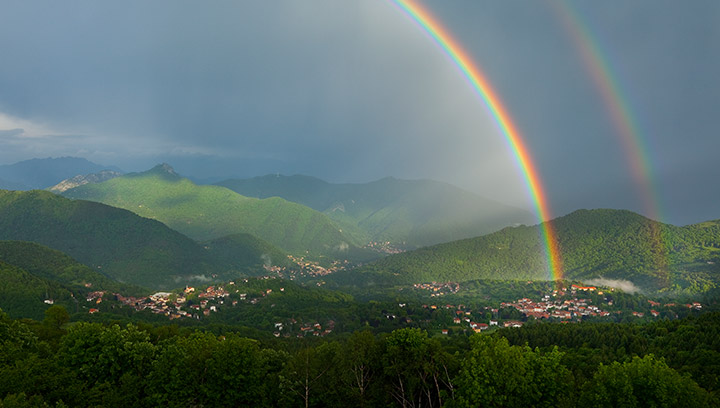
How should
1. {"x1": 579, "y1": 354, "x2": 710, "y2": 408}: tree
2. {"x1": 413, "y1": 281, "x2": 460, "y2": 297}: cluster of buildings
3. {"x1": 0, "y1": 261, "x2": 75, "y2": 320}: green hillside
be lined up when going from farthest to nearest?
{"x1": 413, "y1": 281, "x2": 460, "y2": 297}: cluster of buildings
{"x1": 0, "y1": 261, "x2": 75, "y2": 320}: green hillside
{"x1": 579, "y1": 354, "x2": 710, "y2": 408}: tree

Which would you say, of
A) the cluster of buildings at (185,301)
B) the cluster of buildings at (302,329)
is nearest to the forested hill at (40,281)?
the cluster of buildings at (185,301)

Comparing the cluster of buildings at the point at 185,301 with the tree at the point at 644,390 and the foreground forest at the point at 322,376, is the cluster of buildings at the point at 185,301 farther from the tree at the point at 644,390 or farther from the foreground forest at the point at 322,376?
the tree at the point at 644,390

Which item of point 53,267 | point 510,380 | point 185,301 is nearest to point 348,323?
point 185,301

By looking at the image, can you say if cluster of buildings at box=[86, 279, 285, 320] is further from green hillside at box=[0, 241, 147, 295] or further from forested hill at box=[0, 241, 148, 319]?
green hillside at box=[0, 241, 147, 295]

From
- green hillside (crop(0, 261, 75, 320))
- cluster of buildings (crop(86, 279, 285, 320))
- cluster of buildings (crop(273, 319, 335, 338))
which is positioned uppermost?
green hillside (crop(0, 261, 75, 320))

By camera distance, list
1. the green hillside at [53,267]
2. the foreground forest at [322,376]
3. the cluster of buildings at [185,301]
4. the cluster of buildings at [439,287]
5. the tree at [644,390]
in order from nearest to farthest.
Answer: the tree at [644,390]
the foreground forest at [322,376]
the cluster of buildings at [185,301]
the green hillside at [53,267]
the cluster of buildings at [439,287]

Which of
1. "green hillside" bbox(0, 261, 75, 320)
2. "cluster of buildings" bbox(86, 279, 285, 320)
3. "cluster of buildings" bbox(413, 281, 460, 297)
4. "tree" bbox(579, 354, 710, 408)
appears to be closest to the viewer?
"tree" bbox(579, 354, 710, 408)

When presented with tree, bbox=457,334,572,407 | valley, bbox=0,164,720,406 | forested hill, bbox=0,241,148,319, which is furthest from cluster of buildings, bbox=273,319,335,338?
tree, bbox=457,334,572,407

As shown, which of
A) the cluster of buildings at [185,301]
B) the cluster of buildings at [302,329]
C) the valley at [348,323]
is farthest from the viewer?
the cluster of buildings at [185,301]

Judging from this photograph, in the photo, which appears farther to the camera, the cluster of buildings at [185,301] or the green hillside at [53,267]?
the green hillside at [53,267]
